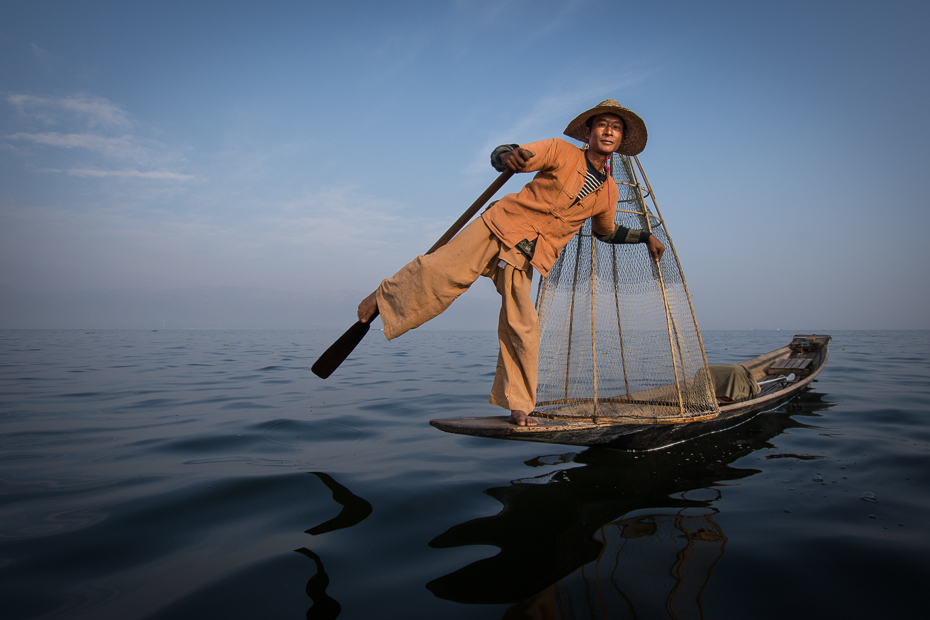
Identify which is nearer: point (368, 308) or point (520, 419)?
point (520, 419)

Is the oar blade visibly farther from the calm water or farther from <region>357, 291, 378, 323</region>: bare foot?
the calm water

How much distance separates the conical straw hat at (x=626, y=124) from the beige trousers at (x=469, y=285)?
0.95m

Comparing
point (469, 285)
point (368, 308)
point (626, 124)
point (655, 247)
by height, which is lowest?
point (368, 308)

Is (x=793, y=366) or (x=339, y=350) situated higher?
(x=339, y=350)

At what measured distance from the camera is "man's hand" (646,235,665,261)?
355 cm

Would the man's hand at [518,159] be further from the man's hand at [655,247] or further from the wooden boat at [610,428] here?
the man's hand at [655,247]

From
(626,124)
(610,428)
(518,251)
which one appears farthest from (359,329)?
(626,124)

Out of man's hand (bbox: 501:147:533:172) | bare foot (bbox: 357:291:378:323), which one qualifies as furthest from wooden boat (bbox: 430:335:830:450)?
man's hand (bbox: 501:147:533:172)

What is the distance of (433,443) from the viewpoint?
3.85 m

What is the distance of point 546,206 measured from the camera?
2.63 m

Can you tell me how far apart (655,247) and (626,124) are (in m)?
1.11

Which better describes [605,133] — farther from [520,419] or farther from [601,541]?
[601,541]

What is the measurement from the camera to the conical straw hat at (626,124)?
8.81ft

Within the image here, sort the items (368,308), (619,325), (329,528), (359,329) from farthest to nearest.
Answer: (619,325), (359,329), (368,308), (329,528)
